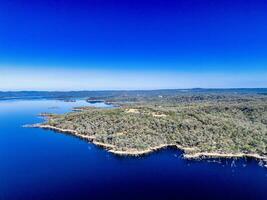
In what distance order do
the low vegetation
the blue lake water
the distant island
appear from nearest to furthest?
the blue lake water → the distant island → the low vegetation

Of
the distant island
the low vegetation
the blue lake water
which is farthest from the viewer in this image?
the low vegetation

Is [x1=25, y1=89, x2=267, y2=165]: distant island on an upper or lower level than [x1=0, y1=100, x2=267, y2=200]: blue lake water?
upper

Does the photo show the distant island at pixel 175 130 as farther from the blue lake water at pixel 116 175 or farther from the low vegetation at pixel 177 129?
the blue lake water at pixel 116 175

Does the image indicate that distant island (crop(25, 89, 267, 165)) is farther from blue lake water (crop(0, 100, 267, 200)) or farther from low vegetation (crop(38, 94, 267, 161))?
blue lake water (crop(0, 100, 267, 200))

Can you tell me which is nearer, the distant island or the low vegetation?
the distant island

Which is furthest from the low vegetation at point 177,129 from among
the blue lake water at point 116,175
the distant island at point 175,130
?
the blue lake water at point 116,175

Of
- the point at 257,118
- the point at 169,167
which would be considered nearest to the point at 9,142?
the point at 169,167

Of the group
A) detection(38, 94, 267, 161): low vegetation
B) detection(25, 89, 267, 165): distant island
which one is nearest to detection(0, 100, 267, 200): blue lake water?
detection(25, 89, 267, 165): distant island

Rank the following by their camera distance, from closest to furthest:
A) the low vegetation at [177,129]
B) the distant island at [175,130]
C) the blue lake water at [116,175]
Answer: the blue lake water at [116,175], the distant island at [175,130], the low vegetation at [177,129]
